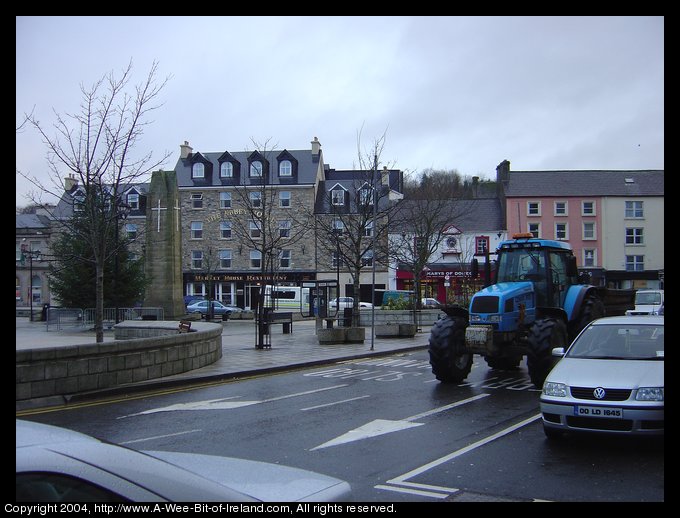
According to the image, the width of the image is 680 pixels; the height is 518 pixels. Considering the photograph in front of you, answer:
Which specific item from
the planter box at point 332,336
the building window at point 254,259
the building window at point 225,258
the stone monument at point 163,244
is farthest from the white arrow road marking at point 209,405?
the building window at point 225,258

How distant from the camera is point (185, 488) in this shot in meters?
3.04

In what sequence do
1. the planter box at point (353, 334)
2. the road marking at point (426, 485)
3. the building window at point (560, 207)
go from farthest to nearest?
1. the building window at point (560, 207)
2. the planter box at point (353, 334)
3. the road marking at point (426, 485)

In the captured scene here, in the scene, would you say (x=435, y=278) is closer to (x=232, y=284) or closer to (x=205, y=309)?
(x=232, y=284)

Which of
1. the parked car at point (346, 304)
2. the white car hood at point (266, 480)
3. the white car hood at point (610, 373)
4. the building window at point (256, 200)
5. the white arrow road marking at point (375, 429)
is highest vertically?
the building window at point (256, 200)

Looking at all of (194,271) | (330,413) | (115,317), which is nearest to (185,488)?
(330,413)

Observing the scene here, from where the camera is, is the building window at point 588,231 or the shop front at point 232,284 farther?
the shop front at point 232,284

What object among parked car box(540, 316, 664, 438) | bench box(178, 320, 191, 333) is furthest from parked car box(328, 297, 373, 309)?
parked car box(540, 316, 664, 438)

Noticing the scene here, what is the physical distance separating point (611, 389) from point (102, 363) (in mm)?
8994

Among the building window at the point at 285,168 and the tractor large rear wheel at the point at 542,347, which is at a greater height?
the building window at the point at 285,168

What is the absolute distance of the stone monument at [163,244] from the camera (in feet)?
95.6

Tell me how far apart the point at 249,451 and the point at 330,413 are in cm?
271

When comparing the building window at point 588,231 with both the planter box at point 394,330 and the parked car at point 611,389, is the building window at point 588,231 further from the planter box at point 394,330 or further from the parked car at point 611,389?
the parked car at point 611,389

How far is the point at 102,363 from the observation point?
39.4 feet
